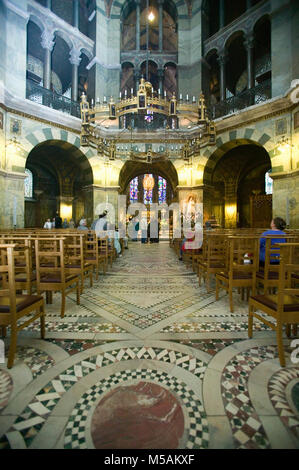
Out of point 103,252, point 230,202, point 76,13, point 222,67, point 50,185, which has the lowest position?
point 103,252

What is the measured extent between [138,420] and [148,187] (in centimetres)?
1121

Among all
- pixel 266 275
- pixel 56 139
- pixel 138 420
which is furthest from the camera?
pixel 56 139

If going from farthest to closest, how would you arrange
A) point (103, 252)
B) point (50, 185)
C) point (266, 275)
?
point (50, 185), point (103, 252), point (266, 275)

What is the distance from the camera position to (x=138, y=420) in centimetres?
135

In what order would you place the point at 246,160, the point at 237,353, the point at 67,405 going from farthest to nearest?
the point at 246,160
the point at 237,353
the point at 67,405

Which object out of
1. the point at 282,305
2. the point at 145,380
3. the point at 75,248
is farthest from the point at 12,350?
the point at 282,305

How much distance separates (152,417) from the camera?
1372 millimetres

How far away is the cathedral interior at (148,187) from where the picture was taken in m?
1.41

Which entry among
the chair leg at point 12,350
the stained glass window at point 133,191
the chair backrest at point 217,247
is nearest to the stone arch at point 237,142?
the chair backrest at point 217,247

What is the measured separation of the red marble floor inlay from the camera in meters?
1.21

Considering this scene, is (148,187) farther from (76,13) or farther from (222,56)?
(76,13)
